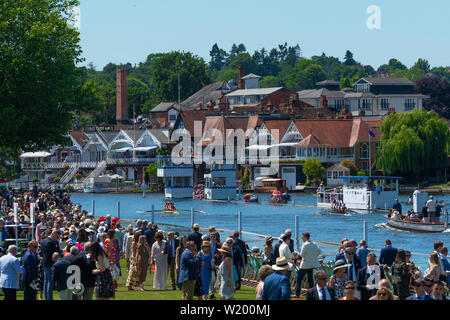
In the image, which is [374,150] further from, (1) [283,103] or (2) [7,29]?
(2) [7,29]

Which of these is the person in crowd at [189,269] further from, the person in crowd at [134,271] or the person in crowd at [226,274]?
the person in crowd at [134,271]

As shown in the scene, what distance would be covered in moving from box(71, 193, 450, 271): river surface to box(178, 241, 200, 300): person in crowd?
1591 cm

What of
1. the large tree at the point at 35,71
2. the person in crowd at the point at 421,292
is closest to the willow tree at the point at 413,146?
the large tree at the point at 35,71

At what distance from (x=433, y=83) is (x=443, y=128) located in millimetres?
52838

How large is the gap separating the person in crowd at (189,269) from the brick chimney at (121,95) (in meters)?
141

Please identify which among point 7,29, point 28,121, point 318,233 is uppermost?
point 7,29

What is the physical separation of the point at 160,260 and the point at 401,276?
23.9ft

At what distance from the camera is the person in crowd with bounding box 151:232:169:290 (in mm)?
23188

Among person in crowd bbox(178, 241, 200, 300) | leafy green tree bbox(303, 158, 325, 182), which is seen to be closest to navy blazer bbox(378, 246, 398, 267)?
person in crowd bbox(178, 241, 200, 300)

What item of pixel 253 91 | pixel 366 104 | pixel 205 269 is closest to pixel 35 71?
pixel 205 269

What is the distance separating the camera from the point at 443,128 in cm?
10425

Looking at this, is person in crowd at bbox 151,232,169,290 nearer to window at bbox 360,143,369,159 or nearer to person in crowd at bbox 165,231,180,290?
person in crowd at bbox 165,231,180,290

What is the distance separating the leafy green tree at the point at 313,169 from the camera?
113 m
